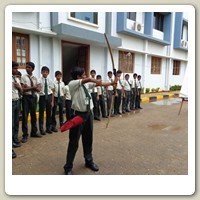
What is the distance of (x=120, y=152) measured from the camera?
11.5 ft

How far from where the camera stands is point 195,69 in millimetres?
2539

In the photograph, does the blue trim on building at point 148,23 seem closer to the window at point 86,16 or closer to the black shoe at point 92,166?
the window at point 86,16

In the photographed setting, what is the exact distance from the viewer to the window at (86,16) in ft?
→ 25.2

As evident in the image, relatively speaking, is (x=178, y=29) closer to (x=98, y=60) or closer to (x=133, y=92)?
(x=98, y=60)

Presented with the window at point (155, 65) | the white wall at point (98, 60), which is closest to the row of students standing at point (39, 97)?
the white wall at point (98, 60)

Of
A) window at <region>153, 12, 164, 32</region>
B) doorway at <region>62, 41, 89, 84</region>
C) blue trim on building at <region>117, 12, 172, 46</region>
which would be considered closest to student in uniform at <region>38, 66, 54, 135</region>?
doorway at <region>62, 41, 89, 84</region>

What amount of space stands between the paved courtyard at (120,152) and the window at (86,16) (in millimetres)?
Answer: 4775

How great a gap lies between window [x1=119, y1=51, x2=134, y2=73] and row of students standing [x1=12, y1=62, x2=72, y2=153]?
6.21 meters

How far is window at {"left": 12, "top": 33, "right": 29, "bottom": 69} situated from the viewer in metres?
6.26

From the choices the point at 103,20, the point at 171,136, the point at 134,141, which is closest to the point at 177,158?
the point at 134,141

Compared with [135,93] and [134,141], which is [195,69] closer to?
[134,141]

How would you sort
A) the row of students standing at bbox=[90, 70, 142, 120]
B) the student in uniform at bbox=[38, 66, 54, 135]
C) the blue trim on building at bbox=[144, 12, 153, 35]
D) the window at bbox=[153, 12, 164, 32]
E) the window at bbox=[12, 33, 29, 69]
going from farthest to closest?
the window at bbox=[153, 12, 164, 32]
the blue trim on building at bbox=[144, 12, 153, 35]
the window at bbox=[12, 33, 29, 69]
the row of students standing at bbox=[90, 70, 142, 120]
the student in uniform at bbox=[38, 66, 54, 135]

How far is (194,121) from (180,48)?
522 inches

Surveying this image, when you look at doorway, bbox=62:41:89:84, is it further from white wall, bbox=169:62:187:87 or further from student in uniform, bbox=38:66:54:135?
white wall, bbox=169:62:187:87
